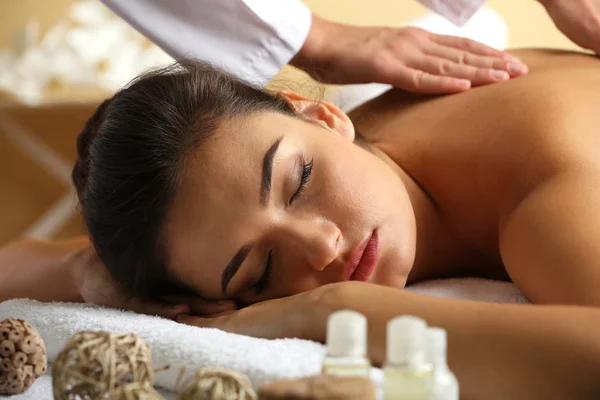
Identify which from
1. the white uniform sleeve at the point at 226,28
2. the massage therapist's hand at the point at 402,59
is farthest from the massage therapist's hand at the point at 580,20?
the white uniform sleeve at the point at 226,28

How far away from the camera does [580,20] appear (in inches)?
57.7

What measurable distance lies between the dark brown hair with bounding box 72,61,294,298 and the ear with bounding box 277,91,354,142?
0.08m

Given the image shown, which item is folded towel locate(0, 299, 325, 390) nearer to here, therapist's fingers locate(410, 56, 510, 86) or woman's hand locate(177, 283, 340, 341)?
woman's hand locate(177, 283, 340, 341)

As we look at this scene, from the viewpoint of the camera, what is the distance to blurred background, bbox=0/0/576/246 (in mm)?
2383

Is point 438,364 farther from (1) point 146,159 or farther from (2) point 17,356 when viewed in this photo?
(1) point 146,159

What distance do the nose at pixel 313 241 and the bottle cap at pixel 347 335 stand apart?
423 mm

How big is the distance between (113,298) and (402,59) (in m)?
0.63

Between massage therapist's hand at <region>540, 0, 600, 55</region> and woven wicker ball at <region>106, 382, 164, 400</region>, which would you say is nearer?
woven wicker ball at <region>106, 382, 164, 400</region>

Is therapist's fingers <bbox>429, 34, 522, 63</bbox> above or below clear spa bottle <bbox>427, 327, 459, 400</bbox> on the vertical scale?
below

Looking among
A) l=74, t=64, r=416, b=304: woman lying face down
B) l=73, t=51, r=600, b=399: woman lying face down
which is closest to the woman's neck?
l=73, t=51, r=600, b=399: woman lying face down

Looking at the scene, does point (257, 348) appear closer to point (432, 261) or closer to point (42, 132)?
point (432, 261)

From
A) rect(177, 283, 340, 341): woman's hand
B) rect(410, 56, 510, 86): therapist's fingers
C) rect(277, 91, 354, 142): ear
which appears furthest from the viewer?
rect(410, 56, 510, 86): therapist's fingers

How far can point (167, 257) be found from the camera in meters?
1.03

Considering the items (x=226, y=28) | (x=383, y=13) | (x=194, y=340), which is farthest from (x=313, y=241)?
(x=383, y=13)
